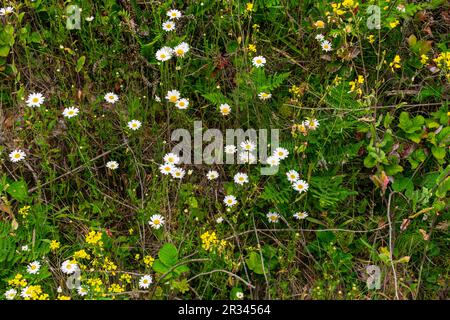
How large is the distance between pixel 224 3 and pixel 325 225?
1164mm

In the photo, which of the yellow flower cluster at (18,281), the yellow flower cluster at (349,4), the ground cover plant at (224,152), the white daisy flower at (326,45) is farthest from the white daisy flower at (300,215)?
the yellow flower cluster at (18,281)

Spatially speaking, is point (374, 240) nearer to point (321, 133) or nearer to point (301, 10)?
point (321, 133)

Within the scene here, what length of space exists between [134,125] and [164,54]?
0.39 m

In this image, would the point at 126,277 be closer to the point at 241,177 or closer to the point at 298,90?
the point at 241,177

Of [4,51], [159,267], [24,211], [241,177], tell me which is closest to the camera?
[159,267]

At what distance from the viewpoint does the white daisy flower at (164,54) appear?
2754mm

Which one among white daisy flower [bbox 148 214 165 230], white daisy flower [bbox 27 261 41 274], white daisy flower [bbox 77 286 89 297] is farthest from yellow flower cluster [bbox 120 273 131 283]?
white daisy flower [bbox 27 261 41 274]

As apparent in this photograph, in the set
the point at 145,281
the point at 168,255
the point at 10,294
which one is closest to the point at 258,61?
the point at 168,255

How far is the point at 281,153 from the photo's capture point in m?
2.55

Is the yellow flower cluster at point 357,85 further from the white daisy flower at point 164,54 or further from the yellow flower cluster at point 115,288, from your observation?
the yellow flower cluster at point 115,288

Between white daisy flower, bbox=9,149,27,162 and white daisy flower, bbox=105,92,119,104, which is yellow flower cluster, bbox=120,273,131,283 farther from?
white daisy flower, bbox=105,92,119,104

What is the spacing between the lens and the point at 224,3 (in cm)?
270

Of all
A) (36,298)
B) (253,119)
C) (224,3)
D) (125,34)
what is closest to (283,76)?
(253,119)
